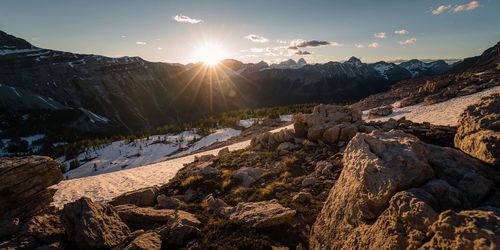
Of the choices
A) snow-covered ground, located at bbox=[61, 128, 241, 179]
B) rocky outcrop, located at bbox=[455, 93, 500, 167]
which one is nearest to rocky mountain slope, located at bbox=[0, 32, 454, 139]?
snow-covered ground, located at bbox=[61, 128, 241, 179]

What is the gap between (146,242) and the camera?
9.05 m

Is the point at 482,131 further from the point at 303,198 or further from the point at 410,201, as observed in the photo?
the point at 303,198

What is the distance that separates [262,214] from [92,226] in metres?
5.92

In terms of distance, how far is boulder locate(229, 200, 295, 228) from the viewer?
1002cm

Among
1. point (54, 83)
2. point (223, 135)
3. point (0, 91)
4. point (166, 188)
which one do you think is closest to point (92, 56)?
point (54, 83)

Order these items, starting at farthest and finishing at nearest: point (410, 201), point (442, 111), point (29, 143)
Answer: point (29, 143) < point (442, 111) < point (410, 201)

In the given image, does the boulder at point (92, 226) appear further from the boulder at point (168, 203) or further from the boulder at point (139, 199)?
the boulder at point (139, 199)

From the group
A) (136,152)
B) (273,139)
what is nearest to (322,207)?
(273,139)

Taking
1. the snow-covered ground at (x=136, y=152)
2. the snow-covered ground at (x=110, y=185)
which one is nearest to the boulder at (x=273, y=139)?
the snow-covered ground at (x=110, y=185)

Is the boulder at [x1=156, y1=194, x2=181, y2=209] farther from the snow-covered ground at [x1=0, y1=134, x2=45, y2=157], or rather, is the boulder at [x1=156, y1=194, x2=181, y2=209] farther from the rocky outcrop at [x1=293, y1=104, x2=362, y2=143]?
the snow-covered ground at [x1=0, y1=134, x2=45, y2=157]

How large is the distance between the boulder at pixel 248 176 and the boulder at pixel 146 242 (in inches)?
295

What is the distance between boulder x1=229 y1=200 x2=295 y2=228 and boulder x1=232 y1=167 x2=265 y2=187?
4.82m

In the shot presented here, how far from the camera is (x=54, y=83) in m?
159

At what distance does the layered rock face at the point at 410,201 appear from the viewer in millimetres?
4516
